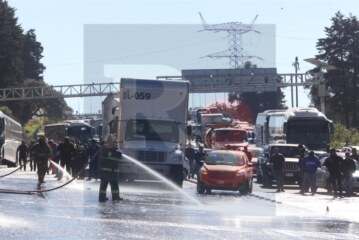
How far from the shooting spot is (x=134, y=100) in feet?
120

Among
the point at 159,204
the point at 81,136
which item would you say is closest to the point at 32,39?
the point at 81,136

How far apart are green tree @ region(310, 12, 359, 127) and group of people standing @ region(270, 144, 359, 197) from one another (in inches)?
2741

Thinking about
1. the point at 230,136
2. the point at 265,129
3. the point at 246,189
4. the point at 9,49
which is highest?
the point at 9,49

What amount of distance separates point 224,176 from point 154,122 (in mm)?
3556

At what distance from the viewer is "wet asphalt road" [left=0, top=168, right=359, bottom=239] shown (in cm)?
1869

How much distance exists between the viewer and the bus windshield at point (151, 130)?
37.1 meters

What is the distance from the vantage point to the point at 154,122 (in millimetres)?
37062

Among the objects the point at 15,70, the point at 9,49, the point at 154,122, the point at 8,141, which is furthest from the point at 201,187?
the point at 15,70

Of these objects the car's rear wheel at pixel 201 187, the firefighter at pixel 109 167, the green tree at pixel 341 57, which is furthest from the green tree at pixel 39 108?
the firefighter at pixel 109 167

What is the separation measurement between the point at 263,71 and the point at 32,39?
56.2m

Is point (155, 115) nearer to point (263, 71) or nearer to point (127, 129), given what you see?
point (127, 129)

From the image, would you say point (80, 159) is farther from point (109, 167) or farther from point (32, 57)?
point (32, 57)

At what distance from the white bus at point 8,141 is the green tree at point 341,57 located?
49.2 meters

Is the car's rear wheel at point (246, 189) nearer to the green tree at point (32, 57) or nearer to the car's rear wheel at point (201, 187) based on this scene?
the car's rear wheel at point (201, 187)
